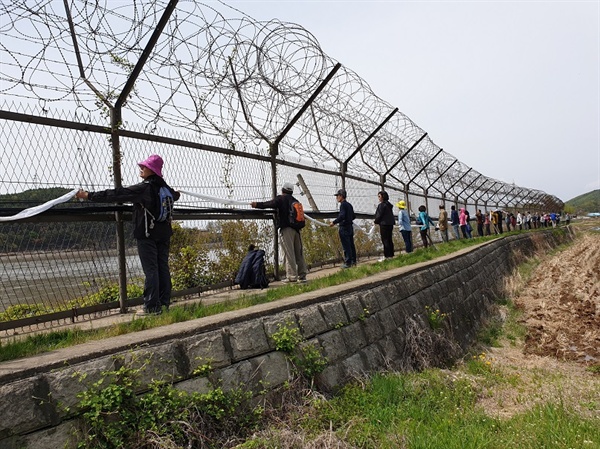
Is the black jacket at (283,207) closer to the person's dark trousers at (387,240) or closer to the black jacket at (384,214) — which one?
the black jacket at (384,214)

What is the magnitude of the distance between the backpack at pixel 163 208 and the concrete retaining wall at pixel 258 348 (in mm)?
1247

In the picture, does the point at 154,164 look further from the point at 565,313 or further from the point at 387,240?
the point at 565,313

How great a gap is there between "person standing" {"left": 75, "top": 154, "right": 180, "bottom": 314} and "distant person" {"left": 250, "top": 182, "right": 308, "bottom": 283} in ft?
7.65

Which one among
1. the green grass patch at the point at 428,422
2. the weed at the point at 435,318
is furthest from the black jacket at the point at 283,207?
the green grass patch at the point at 428,422

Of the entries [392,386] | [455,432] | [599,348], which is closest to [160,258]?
[392,386]

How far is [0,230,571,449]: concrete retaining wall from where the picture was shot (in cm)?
263

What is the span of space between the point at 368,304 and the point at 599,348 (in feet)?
13.8

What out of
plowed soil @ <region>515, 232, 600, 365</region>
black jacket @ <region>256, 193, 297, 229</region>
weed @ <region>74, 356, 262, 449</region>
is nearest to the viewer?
weed @ <region>74, 356, 262, 449</region>

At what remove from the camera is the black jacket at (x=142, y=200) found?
443cm

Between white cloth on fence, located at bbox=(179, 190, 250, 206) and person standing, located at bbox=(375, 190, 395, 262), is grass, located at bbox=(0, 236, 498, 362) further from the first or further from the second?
person standing, located at bbox=(375, 190, 395, 262)

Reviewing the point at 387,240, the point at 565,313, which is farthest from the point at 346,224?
the point at 565,313

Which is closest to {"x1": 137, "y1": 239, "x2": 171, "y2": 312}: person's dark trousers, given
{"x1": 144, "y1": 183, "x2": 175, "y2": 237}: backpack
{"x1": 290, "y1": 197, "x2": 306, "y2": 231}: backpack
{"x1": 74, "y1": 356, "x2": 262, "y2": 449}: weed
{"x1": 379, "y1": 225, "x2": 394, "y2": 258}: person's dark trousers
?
{"x1": 144, "y1": 183, "x2": 175, "y2": 237}: backpack

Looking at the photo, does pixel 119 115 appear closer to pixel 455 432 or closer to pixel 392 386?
pixel 392 386

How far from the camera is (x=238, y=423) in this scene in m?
3.36
